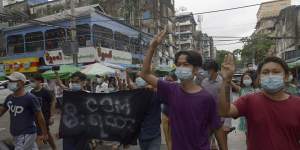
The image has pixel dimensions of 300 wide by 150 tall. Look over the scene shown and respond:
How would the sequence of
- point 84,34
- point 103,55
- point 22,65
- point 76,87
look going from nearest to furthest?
point 76,87 < point 103,55 < point 84,34 < point 22,65

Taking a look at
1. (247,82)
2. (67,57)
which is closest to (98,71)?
(247,82)

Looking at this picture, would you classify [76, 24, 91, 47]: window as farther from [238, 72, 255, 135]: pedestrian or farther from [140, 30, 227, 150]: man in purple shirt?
[140, 30, 227, 150]: man in purple shirt

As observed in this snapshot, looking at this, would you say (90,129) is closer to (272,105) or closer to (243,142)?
(272,105)

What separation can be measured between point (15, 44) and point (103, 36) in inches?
298

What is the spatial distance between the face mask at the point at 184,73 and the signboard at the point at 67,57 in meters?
25.7

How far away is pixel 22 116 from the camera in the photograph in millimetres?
5566

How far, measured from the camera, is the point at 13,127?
18.4 feet

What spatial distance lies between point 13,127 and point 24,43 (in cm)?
2928

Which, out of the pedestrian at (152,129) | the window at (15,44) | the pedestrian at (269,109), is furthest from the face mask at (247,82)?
the window at (15,44)

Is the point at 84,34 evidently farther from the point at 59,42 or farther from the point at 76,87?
the point at 76,87

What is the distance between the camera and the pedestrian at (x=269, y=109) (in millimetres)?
2977

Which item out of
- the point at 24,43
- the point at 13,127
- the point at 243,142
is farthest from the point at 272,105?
the point at 24,43

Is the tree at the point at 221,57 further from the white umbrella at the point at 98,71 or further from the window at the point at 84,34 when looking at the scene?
the window at the point at 84,34

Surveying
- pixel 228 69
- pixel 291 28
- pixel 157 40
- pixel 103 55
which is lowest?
pixel 228 69
